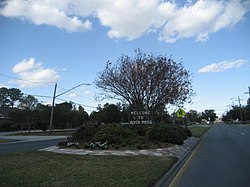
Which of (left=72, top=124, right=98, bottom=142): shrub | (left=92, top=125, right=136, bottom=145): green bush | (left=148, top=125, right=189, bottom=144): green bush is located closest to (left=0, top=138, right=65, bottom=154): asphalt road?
(left=72, top=124, right=98, bottom=142): shrub

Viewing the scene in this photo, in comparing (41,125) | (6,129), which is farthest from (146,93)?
(6,129)

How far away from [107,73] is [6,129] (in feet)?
162

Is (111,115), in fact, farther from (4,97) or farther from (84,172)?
(84,172)

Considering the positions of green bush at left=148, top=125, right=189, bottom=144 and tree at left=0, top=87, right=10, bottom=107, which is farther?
tree at left=0, top=87, right=10, bottom=107

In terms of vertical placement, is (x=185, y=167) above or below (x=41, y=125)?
below

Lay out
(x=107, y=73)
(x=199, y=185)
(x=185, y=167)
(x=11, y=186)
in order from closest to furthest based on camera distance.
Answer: (x=11, y=186) < (x=199, y=185) < (x=185, y=167) < (x=107, y=73)

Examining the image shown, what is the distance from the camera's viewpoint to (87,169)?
10688 millimetres

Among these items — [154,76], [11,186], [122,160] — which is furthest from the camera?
[154,76]

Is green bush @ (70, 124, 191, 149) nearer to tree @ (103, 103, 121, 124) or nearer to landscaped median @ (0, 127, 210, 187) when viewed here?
landscaped median @ (0, 127, 210, 187)

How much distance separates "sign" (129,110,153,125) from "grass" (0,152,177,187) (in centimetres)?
1416

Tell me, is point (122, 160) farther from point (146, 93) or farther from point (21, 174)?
point (146, 93)

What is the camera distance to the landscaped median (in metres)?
8.52

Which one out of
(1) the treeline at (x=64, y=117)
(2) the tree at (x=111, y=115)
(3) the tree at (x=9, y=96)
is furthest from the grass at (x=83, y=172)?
(3) the tree at (x=9, y=96)

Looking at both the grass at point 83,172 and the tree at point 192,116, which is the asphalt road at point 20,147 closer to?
the grass at point 83,172
